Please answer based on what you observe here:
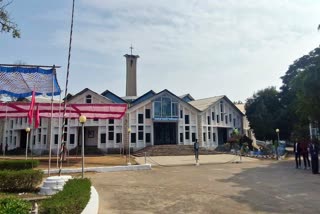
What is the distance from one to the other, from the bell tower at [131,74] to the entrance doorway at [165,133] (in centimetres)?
820

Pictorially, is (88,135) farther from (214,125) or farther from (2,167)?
(2,167)

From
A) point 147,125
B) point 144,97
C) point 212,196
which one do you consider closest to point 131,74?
point 144,97

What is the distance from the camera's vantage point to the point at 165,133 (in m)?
34.1

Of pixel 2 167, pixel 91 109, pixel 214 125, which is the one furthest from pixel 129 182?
pixel 214 125

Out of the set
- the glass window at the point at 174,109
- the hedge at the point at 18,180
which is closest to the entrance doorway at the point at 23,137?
the glass window at the point at 174,109

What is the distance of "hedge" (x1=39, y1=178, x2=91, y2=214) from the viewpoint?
5230 mm

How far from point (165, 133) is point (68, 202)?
2868 centimetres

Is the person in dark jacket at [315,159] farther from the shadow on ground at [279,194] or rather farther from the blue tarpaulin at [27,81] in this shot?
the blue tarpaulin at [27,81]

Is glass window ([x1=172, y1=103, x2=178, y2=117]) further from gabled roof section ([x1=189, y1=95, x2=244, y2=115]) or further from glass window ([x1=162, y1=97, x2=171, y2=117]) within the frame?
gabled roof section ([x1=189, y1=95, x2=244, y2=115])

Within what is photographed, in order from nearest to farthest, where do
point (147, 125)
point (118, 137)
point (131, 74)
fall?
1. point (118, 137)
2. point (147, 125)
3. point (131, 74)

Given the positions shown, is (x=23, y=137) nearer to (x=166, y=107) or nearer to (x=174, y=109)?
(x=166, y=107)

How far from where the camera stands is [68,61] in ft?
34.4

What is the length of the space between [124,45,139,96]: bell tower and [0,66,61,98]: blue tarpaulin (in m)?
26.6

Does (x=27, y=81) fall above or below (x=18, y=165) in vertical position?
above
